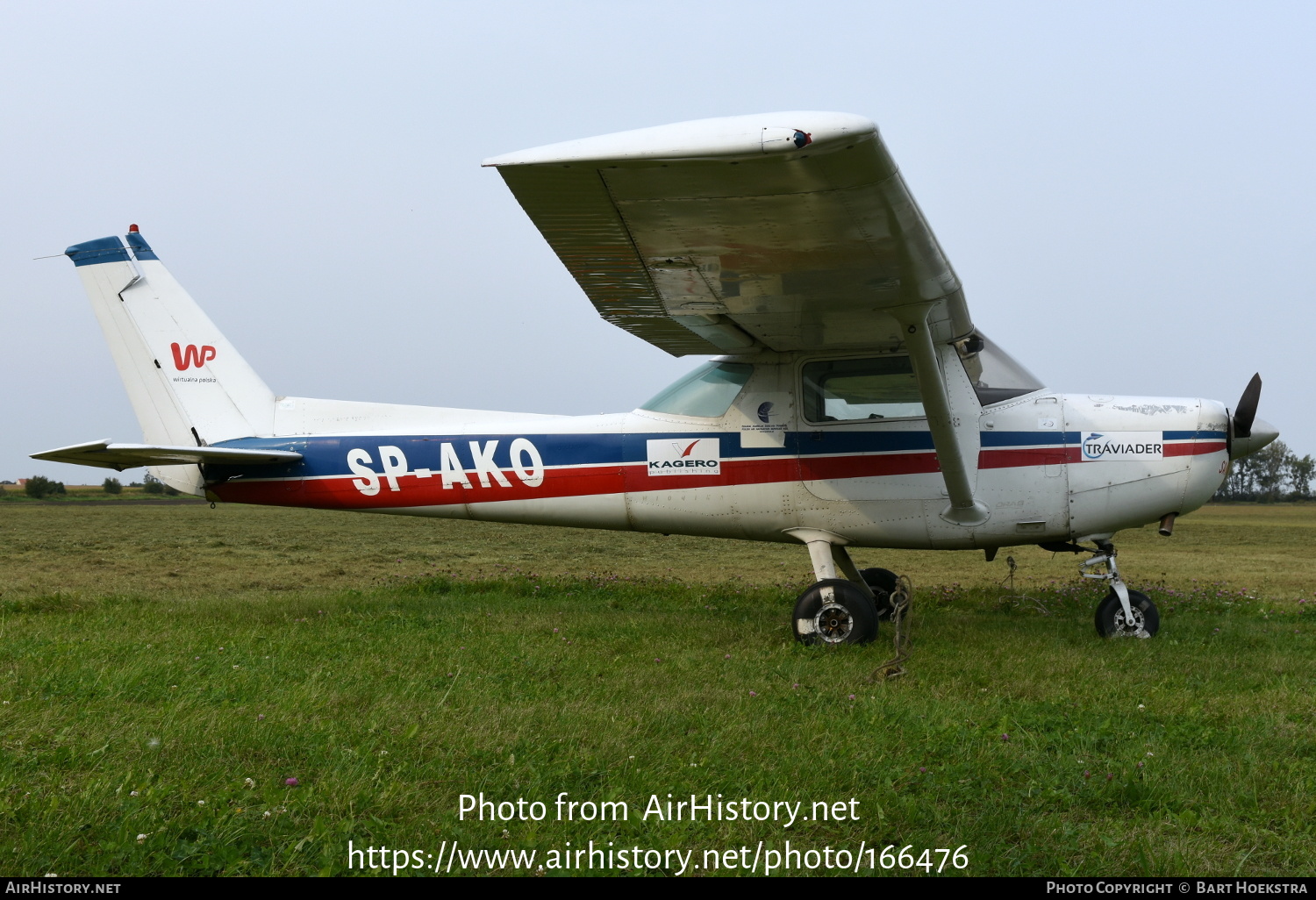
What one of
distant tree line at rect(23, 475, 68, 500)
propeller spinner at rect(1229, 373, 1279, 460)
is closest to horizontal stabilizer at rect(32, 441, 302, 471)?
propeller spinner at rect(1229, 373, 1279, 460)

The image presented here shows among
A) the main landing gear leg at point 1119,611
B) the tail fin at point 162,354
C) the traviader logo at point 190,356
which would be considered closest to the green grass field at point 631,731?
the main landing gear leg at point 1119,611

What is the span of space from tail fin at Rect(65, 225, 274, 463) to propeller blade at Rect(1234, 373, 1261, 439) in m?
7.57

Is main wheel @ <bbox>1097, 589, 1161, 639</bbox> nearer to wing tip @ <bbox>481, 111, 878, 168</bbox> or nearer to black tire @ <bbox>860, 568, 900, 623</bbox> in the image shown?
black tire @ <bbox>860, 568, 900, 623</bbox>

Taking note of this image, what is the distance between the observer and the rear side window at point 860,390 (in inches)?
276

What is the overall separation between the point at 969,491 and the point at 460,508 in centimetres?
398

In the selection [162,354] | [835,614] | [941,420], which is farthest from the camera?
[162,354]

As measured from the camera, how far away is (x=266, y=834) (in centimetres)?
273

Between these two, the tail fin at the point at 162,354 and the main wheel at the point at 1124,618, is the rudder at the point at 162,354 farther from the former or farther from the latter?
the main wheel at the point at 1124,618

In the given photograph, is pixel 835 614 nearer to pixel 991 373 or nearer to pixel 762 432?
pixel 762 432

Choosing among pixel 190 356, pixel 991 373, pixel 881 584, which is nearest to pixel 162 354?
pixel 190 356

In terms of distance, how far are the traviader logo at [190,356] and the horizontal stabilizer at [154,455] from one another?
2.99ft

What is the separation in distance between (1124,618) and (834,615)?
218cm

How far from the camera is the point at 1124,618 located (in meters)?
6.77
